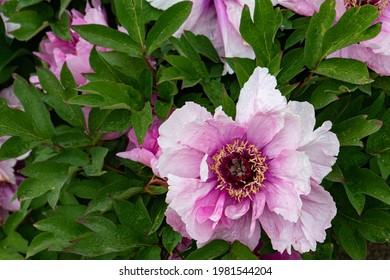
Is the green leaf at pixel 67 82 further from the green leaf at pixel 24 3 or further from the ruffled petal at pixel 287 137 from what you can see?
the ruffled petal at pixel 287 137

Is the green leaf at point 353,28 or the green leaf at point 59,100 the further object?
the green leaf at point 59,100

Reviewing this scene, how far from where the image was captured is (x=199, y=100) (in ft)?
2.49

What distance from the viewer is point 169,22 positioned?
73 cm

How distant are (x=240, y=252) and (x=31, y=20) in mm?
497

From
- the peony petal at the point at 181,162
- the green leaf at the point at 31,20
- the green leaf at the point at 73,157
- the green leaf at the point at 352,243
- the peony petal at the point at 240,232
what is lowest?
the green leaf at the point at 352,243

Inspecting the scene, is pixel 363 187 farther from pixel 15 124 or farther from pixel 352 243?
pixel 15 124

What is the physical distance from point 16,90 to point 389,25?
478 millimetres

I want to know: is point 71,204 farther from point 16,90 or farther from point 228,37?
point 228,37

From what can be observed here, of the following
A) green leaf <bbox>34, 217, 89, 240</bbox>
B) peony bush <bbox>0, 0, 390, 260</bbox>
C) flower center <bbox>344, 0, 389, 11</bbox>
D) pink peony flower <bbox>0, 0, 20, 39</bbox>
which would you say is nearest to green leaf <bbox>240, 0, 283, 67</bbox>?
peony bush <bbox>0, 0, 390, 260</bbox>

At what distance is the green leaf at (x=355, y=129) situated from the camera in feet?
2.19

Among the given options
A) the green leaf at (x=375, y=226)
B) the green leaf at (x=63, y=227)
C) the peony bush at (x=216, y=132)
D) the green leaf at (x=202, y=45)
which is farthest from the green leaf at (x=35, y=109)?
the green leaf at (x=375, y=226)

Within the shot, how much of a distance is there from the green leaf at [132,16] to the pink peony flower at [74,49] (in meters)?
0.10

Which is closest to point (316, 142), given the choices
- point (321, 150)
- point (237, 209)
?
point (321, 150)
